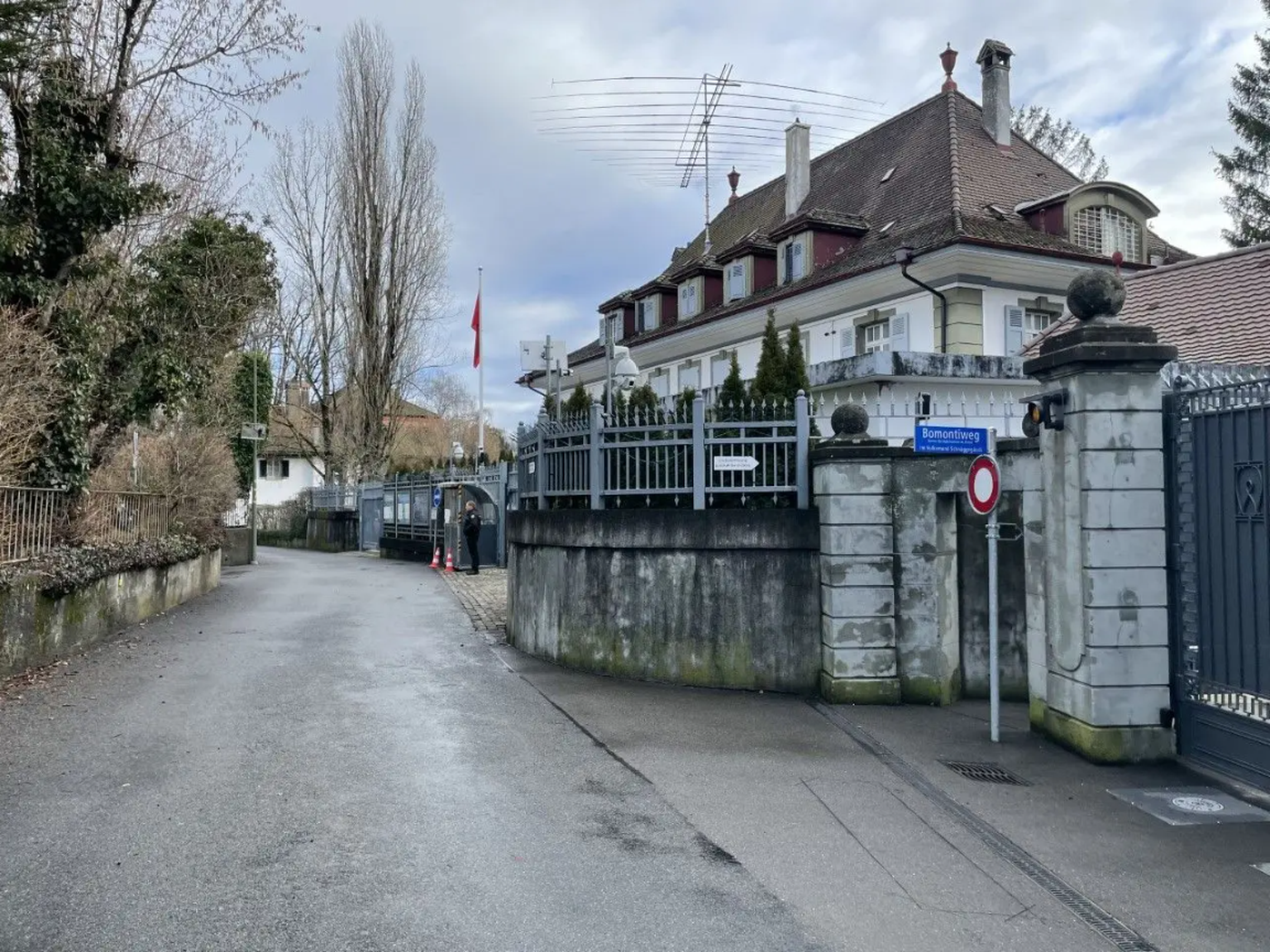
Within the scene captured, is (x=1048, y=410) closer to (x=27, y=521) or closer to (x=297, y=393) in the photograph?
(x=27, y=521)

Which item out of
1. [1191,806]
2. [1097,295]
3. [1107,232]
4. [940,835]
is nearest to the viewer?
[940,835]

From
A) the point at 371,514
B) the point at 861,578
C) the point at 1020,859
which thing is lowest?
the point at 1020,859

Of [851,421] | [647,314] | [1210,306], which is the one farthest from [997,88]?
[851,421]

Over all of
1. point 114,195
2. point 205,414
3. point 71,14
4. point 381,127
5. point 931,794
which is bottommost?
point 931,794

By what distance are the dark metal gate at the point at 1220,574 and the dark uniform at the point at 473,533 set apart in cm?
1726

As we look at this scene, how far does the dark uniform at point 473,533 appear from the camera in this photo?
22.5 meters

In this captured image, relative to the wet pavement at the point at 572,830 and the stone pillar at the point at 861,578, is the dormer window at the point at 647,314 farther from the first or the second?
the wet pavement at the point at 572,830

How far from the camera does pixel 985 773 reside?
684cm

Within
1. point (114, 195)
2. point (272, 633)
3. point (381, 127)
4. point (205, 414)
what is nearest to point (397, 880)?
point (272, 633)

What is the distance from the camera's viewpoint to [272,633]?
520 inches

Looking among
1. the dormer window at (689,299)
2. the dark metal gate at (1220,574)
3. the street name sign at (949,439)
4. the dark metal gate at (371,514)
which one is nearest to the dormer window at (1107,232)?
the dormer window at (689,299)

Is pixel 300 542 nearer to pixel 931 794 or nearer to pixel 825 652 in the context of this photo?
pixel 825 652

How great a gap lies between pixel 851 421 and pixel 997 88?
73.3 ft

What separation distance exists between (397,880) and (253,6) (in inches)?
532
